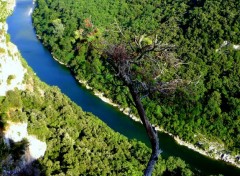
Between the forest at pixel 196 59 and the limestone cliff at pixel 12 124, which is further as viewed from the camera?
the forest at pixel 196 59

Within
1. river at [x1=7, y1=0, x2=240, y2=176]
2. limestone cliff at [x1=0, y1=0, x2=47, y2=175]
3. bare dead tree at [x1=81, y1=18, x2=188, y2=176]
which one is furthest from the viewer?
river at [x1=7, y1=0, x2=240, y2=176]

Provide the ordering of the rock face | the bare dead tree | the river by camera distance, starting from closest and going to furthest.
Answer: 1. the bare dead tree
2. the rock face
3. the river

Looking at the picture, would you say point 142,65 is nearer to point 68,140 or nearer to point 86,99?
point 68,140

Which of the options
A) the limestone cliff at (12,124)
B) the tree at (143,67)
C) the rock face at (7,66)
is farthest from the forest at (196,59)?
the tree at (143,67)

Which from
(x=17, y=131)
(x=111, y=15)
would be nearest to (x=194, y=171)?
(x=17, y=131)

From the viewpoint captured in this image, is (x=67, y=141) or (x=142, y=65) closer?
(x=142, y=65)

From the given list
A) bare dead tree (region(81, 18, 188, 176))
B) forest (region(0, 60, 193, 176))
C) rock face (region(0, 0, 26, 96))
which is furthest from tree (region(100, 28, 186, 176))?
rock face (region(0, 0, 26, 96))

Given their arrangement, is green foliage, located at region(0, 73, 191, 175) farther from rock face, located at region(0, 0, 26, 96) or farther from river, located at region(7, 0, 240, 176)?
river, located at region(7, 0, 240, 176)

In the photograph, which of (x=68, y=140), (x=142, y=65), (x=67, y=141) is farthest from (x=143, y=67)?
(x=68, y=140)

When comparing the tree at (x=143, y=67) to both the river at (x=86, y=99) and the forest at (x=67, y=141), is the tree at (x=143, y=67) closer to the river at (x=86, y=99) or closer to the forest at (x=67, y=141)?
the forest at (x=67, y=141)
